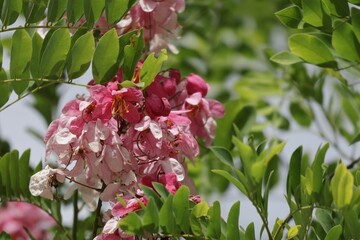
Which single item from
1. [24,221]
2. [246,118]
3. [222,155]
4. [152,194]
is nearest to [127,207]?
[152,194]

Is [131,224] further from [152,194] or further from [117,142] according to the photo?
[117,142]

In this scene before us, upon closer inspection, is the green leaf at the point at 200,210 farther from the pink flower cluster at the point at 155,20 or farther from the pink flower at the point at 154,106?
the pink flower cluster at the point at 155,20

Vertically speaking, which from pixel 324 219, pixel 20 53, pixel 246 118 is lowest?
pixel 246 118

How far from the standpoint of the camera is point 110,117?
1.29 m

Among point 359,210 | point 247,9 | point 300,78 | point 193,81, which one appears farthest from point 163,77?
point 247,9

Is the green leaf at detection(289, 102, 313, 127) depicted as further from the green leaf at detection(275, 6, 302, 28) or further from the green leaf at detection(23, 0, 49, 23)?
the green leaf at detection(23, 0, 49, 23)

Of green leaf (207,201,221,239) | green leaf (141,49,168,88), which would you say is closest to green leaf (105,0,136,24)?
green leaf (141,49,168,88)

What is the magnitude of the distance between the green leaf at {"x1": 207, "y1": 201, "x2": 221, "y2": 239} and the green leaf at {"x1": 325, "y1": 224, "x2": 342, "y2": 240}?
137 mm

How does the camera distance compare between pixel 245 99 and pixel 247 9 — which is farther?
pixel 247 9

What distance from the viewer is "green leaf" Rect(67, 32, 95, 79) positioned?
1310 mm

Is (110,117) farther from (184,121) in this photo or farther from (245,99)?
(245,99)

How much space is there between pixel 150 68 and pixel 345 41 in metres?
0.29

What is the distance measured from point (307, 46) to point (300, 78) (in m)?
0.59

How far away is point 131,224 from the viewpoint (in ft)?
3.69
